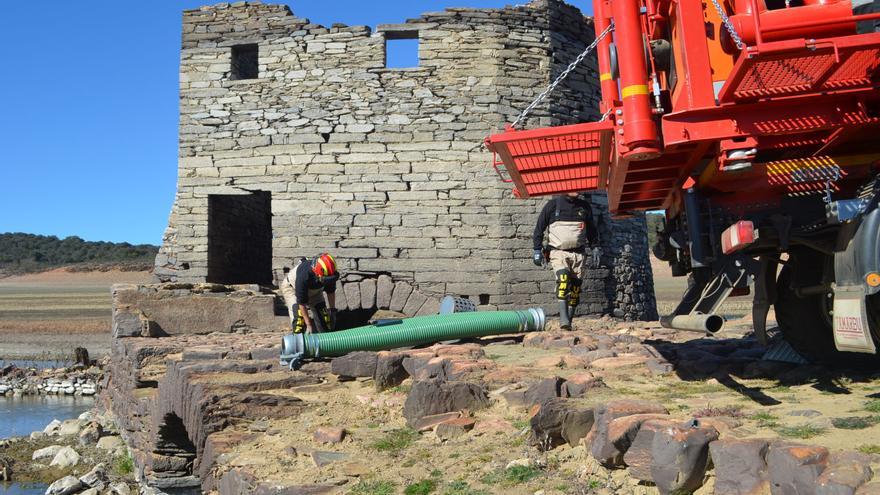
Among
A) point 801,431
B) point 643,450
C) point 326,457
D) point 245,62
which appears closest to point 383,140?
point 245,62

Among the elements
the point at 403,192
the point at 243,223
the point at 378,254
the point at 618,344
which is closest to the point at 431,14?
the point at 403,192

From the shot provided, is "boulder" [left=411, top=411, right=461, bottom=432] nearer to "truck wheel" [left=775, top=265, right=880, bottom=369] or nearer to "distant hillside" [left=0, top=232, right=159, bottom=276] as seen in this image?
"truck wheel" [left=775, top=265, right=880, bottom=369]

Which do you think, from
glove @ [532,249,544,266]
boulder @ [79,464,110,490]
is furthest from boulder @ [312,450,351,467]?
boulder @ [79,464,110,490]

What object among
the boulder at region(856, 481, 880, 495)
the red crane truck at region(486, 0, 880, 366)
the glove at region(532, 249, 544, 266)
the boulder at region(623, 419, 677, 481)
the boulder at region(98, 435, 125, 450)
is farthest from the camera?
the boulder at region(98, 435, 125, 450)

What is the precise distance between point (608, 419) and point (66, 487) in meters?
8.39

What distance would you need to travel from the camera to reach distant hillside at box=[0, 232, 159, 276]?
234 ft

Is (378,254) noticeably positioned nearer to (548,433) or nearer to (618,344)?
(618,344)

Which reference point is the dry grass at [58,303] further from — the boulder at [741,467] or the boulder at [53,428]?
the boulder at [741,467]

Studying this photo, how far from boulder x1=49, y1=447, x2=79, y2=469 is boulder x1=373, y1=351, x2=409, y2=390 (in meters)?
7.12

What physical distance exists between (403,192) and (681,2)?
7.71 m

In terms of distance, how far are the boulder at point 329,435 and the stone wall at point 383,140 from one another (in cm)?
647

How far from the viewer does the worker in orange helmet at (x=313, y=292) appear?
8.96 m

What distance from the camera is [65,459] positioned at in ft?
38.2

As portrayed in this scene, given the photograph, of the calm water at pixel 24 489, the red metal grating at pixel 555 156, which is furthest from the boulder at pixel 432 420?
the calm water at pixel 24 489
